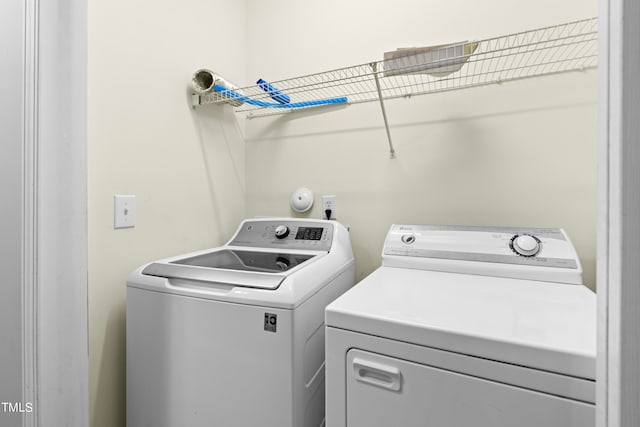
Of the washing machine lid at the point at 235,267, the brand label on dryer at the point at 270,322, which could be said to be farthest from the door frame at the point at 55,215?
the brand label on dryer at the point at 270,322

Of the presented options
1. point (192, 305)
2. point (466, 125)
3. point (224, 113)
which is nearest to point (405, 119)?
point (466, 125)

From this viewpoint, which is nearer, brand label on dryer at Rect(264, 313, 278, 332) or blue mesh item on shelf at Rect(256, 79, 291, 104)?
brand label on dryer at Rect(264, 313, 278, 332)

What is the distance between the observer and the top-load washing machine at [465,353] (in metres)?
0.56

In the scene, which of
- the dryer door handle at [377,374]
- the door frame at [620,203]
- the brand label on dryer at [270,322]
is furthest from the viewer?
the brand label on dryer at [270,322]

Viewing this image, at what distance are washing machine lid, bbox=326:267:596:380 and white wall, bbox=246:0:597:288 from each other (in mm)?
465

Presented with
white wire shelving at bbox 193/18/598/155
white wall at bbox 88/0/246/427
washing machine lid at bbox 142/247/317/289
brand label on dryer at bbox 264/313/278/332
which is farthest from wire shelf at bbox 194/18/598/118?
brand label on dryer at bbox 264/313/278/332

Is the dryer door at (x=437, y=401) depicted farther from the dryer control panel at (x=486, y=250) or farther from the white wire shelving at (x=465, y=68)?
the white wire shelving at (x=465, y=68)

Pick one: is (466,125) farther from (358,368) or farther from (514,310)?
(358,368)

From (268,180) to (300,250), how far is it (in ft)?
2.10

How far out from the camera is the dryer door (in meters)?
0.56

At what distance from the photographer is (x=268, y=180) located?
5.95 feet

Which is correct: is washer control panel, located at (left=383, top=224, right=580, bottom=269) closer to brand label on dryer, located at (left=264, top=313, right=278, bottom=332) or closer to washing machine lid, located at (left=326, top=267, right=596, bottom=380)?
washing machine lid, located at (left=326, top=267, right=596, bottom=380)

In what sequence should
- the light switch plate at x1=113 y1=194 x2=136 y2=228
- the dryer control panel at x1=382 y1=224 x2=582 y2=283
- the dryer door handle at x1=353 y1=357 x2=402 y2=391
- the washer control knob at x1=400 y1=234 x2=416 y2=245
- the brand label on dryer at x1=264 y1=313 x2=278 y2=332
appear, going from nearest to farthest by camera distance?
the dryer door handle at x1=353 y1=357 x2=402 y2=391 → the brand label on dryer at x1=264 y1=313 x2=278 y2=332 → the dryer control panel at x1=382 y1=224 x2=582 y2=283 → the light switch plate at x1=113 y1=194 x2=136 y2=228 → the washer control knob at x1=400 y1=234 x2=416 y2=245

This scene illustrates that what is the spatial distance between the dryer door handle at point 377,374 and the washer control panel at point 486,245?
0.61 m
